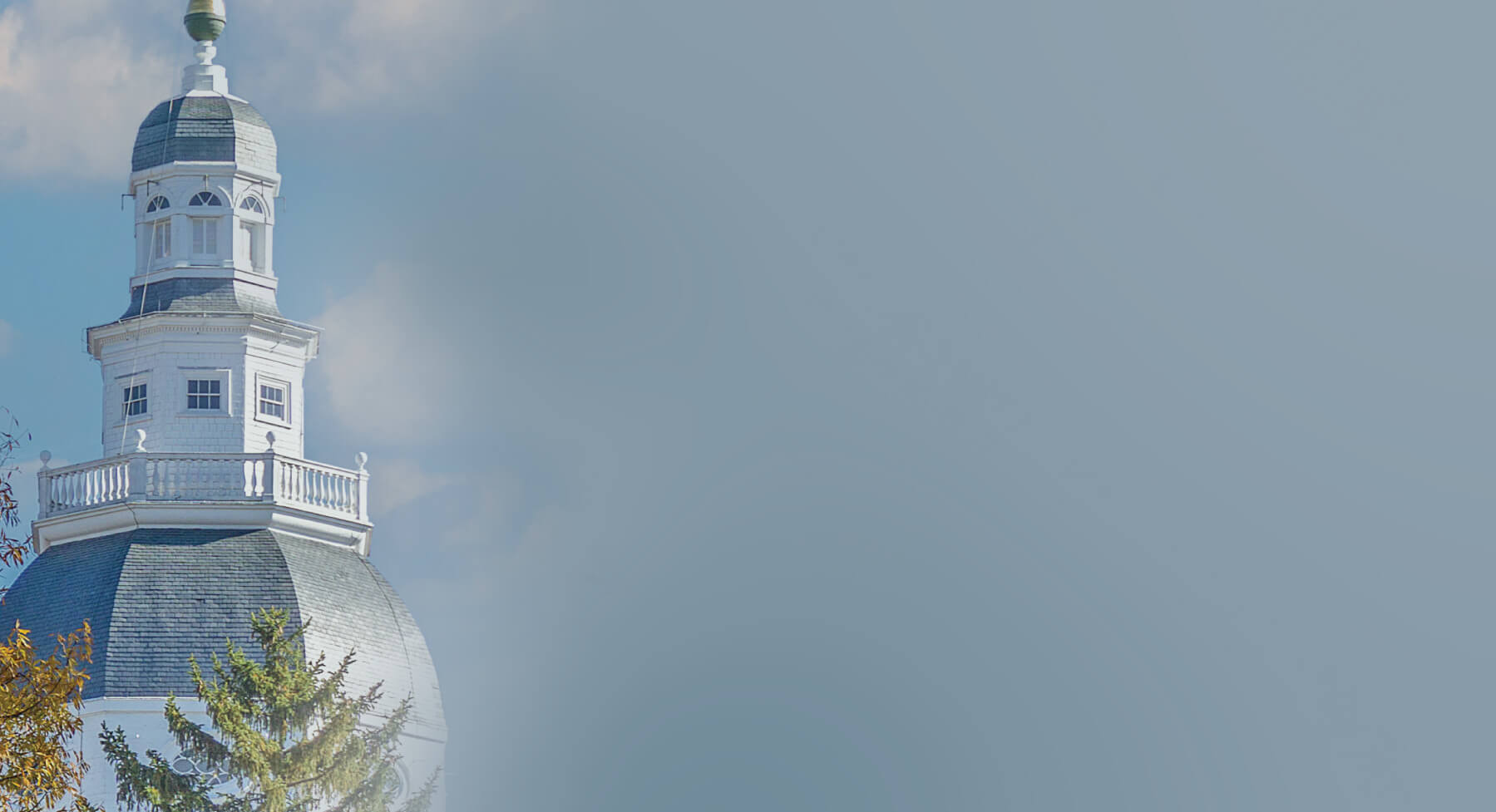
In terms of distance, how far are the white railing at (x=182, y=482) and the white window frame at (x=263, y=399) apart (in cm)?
234

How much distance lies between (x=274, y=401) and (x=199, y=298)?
292cm

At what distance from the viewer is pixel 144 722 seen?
5994 centimetres

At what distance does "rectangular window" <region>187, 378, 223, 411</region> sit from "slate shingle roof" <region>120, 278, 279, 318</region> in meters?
1.65

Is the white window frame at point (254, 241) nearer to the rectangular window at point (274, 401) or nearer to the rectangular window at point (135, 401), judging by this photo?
the rectangular window at point (274, 401)

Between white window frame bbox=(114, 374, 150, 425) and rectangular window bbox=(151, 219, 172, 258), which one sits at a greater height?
rectangular window bbox=(151, 219, 172, 258)

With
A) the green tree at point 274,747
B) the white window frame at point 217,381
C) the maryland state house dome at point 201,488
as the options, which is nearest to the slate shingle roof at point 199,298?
the maryland state house dome at point 201,488

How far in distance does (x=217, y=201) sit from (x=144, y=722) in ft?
46.8

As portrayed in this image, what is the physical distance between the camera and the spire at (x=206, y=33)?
231 ft

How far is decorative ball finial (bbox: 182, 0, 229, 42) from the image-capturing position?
71312 millimetres

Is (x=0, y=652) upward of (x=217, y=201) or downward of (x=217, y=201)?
downward

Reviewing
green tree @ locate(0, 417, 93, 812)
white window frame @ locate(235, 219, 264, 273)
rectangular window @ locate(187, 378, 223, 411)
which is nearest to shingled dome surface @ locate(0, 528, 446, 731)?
rectangular window @ locate(187, 378, 223, 411)

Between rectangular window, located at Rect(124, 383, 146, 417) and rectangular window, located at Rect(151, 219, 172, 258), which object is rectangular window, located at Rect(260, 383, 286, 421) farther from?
rectangular window, located at Rect(151, 219, 172, 258)

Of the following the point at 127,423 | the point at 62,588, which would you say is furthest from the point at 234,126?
the point at 62,588

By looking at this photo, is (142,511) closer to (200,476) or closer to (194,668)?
(200,476)
